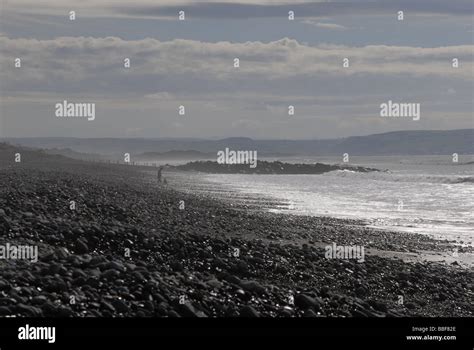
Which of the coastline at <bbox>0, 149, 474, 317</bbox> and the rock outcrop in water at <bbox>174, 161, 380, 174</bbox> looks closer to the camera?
the coastline at <bbox>0, 149, 474, 317</bbox>

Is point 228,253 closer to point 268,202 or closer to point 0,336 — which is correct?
point 0,336

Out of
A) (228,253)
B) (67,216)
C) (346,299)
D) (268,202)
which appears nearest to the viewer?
(346,299)

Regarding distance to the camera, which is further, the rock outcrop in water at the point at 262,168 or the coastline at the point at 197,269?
the rock outcrop in water at the point at 262,168

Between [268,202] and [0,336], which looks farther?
[268,202]

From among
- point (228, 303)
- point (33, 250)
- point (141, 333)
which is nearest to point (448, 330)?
point (228, 303)

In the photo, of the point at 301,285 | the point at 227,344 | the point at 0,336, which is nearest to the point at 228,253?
the point at 301,285

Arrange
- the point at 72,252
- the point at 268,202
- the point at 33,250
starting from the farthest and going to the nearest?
the point at 268,202
the point at 72,252
the point at 33,250

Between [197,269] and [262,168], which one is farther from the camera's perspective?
[262,168]
